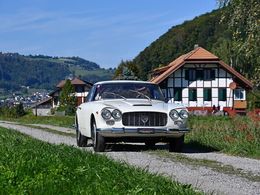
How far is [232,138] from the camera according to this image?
A: 50.3 feet

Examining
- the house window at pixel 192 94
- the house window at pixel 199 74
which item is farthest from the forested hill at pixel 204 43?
the house window at pixel 192 94

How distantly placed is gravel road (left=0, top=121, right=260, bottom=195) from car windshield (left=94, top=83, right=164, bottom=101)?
1803mm

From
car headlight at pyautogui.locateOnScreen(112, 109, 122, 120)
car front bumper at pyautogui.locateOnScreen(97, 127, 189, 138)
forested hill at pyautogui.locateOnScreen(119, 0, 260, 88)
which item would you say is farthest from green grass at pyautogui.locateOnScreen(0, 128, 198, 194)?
forested hill at pyautogui.locateOnScreen(119, 0, 260, 88)

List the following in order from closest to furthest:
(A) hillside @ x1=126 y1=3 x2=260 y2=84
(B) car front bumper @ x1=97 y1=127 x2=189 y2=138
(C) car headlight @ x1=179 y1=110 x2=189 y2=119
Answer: (B) car front bumper @ x1=97 y1=127 x2=189 y2=138, (C) car headlight @ x1=179 y1=110 x2=189 y2=119, (A) hillside @ x1=126 y1=3 x2=260 y2=84

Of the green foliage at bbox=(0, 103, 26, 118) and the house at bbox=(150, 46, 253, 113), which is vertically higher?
the house at bbox=(150, 46, 253, 113)

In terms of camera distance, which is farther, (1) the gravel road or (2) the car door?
(2) the car door

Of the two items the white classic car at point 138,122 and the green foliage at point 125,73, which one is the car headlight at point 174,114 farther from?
the green foliage at point 125,73

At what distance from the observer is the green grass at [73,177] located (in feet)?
23.1

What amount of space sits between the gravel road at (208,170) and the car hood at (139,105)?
97 cm

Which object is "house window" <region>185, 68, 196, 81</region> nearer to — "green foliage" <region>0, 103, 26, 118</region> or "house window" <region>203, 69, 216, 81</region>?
"house window" <region>203, 69, 216, 81</region>

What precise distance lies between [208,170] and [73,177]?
2930 mm

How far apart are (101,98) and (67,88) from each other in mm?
83944

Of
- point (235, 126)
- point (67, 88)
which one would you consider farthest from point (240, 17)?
point (67, 88)

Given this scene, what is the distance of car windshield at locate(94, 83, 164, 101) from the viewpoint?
50.1 ft
